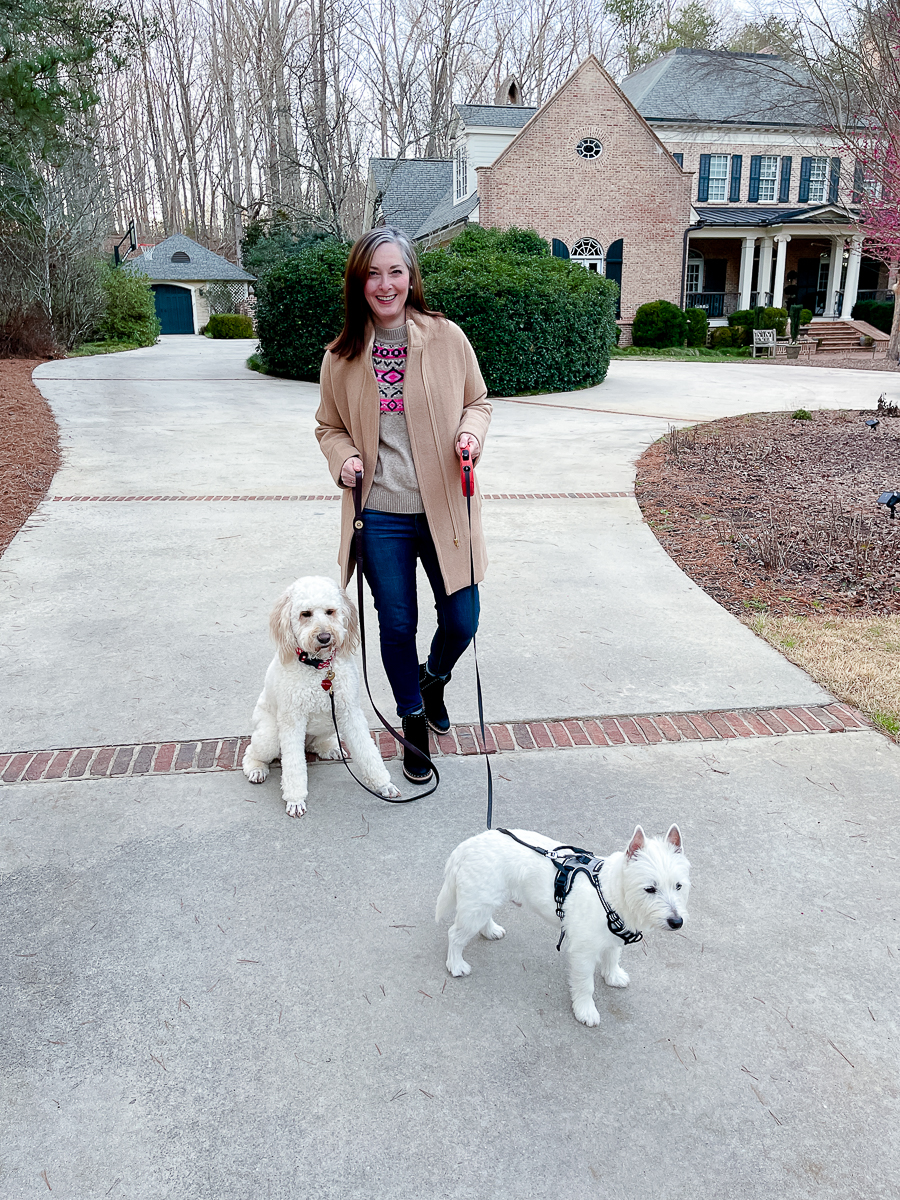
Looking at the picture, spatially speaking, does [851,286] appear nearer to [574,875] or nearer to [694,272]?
[694,272]

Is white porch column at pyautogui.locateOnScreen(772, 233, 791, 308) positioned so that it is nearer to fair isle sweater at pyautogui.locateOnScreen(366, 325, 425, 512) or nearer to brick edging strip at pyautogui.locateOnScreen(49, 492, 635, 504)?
brick edging strip at pyautogui.locateOnScreen(49, 492, 635, 504)

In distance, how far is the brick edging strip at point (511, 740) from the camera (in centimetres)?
353

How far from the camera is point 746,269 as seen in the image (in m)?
31.0

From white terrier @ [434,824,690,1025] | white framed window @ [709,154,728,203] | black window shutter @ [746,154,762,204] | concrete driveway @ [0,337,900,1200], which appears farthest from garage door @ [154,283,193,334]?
white terrier @ [434,824,690,1025]

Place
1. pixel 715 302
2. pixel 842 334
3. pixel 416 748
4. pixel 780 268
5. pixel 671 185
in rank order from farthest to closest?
1. pixel 715 302
2. pixel 780 268
3. pixel 842 334
4. pixel 671 185
5. pixel 416 748

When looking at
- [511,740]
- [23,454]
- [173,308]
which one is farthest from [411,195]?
[511,740]

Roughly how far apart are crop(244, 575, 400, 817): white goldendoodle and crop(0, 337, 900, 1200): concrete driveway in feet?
0.44

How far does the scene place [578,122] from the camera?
25734 millimetres

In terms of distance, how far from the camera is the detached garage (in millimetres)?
43250

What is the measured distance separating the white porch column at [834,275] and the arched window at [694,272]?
4.95 m

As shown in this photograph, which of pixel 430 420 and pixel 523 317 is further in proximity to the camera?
pixel 523 317

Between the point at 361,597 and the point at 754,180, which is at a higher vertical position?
the point at 754,180

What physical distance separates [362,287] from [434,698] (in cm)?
173

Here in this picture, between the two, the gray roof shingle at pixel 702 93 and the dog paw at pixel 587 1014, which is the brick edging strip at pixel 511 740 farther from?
the gray roof shingle at pixel 702 93
